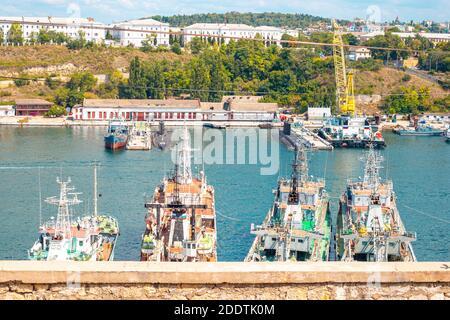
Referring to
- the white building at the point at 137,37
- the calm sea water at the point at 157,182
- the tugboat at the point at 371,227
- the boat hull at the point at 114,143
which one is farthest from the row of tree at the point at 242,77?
the tugboat at the point at 371,227

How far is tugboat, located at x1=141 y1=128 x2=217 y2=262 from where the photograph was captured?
7.80 meters

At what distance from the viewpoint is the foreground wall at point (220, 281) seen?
237 centimetres

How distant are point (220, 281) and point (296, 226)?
20.9 ft

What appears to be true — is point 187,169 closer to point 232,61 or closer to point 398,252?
point 398,252

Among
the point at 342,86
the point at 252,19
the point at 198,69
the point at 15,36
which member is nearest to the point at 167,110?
the point at 198,69

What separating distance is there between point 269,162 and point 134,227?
666cm

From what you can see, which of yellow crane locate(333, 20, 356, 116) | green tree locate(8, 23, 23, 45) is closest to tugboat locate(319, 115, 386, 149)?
yellow crane locate(333, 20, 356, 116)

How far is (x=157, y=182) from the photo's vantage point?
43.3 ft

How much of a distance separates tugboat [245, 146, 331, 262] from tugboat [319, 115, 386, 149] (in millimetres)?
9402

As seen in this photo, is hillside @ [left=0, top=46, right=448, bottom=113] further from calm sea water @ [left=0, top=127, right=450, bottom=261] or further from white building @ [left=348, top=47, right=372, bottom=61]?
calm sea water @ [left=0, top=127, right=450, bottom=261]

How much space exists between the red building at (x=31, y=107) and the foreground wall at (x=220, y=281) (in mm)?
21848

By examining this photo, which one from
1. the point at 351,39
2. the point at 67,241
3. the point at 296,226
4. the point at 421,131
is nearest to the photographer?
the point at 67,241

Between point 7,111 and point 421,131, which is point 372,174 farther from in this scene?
point 7,111

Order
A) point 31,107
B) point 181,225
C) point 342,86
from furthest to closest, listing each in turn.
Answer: point 342,86 < point 31,107 < point 181,225
